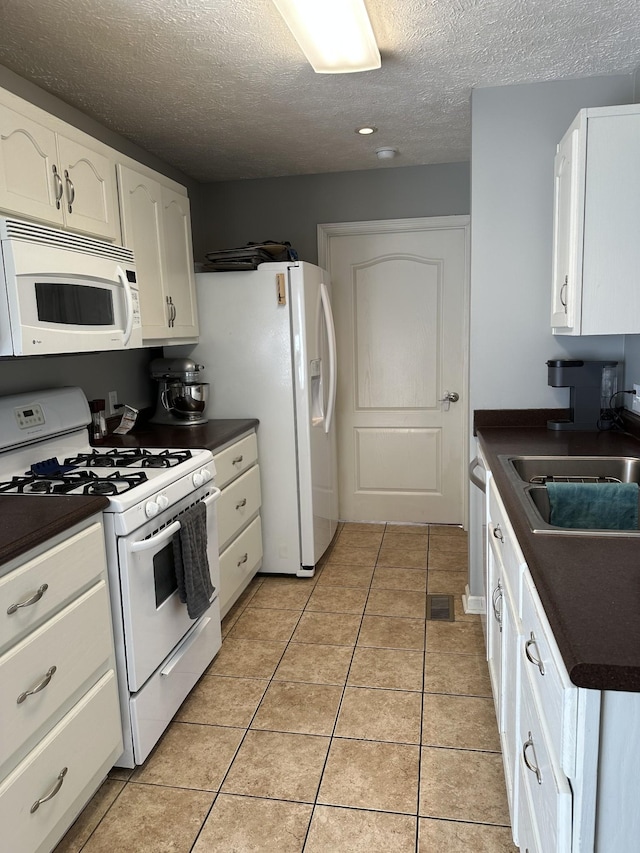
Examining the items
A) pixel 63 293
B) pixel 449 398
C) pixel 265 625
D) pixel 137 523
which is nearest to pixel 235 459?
pixel 265 625

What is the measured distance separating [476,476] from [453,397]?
5.78ft

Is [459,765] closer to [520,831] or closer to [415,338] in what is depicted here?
[520,831]

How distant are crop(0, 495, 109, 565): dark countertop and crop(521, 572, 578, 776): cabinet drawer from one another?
1.11 meters

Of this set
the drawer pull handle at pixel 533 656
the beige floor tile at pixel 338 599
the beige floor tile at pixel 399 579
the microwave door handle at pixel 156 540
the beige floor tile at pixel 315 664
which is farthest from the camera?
the beige floor tile at pixel 399 579

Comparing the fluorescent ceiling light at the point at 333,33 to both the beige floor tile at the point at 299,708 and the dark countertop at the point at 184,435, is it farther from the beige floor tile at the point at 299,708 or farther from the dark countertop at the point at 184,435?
the beige floor tile at the point at 299,708

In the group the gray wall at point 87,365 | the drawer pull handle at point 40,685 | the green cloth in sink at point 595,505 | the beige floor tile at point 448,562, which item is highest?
the gray wall at point 87,365

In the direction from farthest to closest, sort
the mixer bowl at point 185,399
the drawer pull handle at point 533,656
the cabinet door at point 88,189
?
the mixer bowl at point 185,399 → the cabinet door at point 88,189 → the drawer pull handle at point 533,656

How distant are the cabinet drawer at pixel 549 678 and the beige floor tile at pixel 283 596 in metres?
1.92

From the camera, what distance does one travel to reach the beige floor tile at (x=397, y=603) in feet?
9.95

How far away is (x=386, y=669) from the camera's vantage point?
255cm

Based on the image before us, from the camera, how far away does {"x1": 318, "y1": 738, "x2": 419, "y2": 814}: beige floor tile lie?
1.84 m

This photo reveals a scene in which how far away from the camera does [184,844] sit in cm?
170

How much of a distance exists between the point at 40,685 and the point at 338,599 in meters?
1.89

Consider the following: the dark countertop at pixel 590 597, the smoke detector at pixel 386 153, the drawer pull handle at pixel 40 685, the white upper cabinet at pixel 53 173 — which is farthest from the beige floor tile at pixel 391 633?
the smoke detector at pixel 386 153
